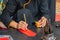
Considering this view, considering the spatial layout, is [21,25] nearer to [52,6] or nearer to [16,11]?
[16,11]

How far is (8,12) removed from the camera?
163cm

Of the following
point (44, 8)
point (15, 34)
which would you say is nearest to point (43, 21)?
point (44, 8)

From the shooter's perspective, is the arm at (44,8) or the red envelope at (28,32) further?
the arm at (44,8)

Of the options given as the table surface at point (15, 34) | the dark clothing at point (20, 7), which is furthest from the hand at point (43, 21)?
the table surface at point (15, 34)

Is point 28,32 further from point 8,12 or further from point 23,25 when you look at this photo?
point 8,12

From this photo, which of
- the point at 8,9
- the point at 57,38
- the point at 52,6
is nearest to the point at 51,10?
the point at 52,6

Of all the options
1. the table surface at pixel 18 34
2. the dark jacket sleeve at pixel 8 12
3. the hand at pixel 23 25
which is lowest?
the table surface at pixel 18 34

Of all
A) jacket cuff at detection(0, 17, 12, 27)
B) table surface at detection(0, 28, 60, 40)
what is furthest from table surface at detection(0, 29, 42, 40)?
jacket cuff at detection(0, 17, 12, 27)

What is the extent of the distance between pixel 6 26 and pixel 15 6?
0.19 m

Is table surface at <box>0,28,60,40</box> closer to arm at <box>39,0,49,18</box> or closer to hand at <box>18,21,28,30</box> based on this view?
hand at <box>18,21,28,30</box>

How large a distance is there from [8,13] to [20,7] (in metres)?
0.11

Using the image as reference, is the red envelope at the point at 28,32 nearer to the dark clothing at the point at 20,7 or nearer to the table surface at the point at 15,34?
the table surface at the point at 15,34

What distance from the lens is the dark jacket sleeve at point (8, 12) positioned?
1.59 metres

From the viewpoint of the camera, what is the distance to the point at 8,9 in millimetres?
1628
